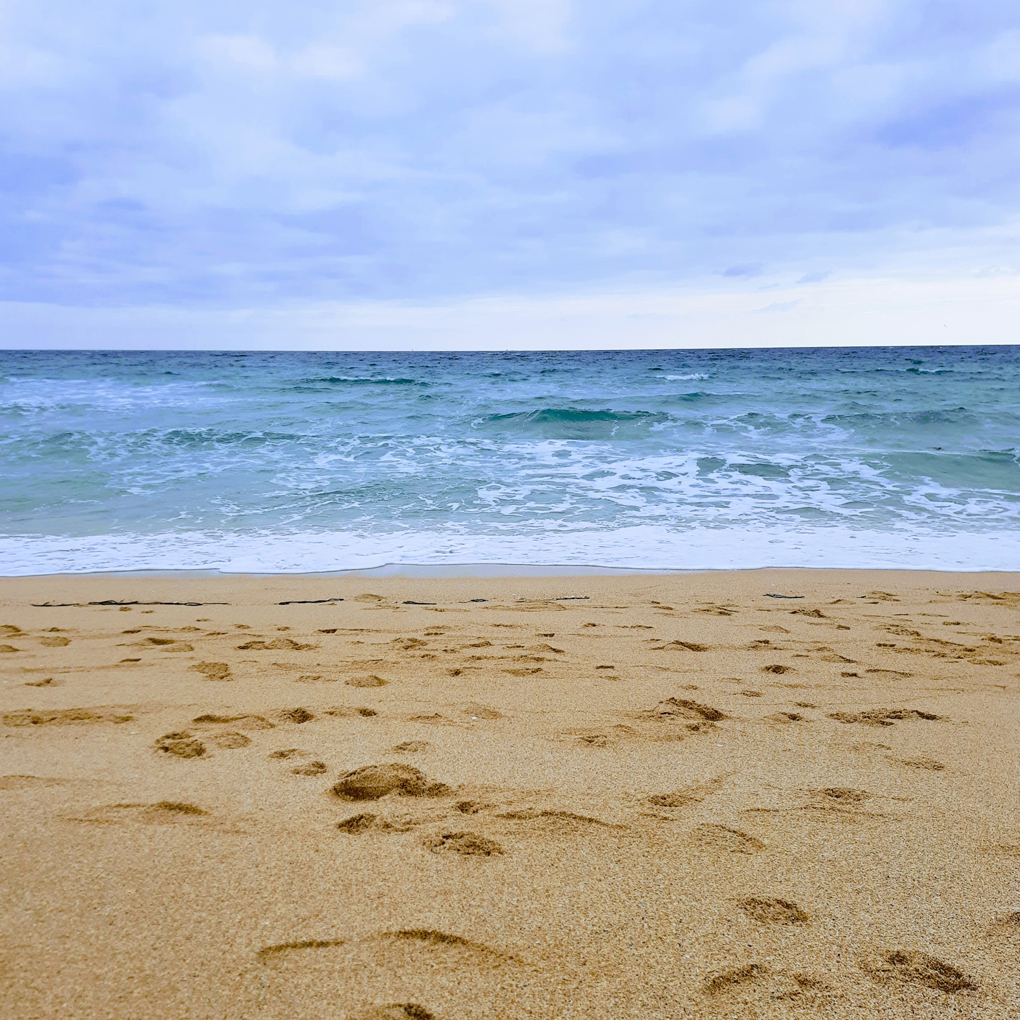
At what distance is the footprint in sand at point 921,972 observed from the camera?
147 cm

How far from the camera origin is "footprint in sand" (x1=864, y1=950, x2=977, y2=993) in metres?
1.47

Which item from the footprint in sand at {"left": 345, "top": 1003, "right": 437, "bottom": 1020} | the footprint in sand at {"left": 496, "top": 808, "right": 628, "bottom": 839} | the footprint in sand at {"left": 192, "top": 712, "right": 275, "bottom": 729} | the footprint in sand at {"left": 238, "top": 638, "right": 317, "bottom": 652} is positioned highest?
the footprint in sand at {"left": 496, "top": 808, "right": 628, "bottom": 839}

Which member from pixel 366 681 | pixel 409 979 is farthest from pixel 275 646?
pixel 409 979

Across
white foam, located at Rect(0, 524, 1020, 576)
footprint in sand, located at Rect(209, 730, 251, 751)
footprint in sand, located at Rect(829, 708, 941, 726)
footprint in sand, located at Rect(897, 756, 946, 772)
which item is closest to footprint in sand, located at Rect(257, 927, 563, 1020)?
footprint in sand, located at Rect(209, 730, 251, 751)

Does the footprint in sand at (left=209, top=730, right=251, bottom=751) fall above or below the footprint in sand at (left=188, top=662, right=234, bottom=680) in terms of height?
above

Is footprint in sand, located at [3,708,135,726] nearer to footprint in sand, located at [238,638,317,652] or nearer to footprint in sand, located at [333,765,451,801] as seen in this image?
footprint in sand, located at [238,638,317,652]

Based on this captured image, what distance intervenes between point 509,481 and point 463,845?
7.89 m

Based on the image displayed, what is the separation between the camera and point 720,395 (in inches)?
794

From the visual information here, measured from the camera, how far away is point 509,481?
970 cm

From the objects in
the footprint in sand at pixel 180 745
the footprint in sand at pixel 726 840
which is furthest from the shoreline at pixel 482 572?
the footprint in sand at pixel 726 840

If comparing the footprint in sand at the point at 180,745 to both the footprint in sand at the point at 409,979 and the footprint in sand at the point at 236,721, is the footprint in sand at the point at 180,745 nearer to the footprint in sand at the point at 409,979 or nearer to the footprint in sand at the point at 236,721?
the footprint in sand at the point at 236,721

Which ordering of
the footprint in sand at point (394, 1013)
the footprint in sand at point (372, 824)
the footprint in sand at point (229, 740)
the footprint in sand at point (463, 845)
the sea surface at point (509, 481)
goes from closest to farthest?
the footprint in sand at point (394, 1013) < the footprint in sand at point (463, 845) < the footprint in sand at point (372, 824) < the footprint in sand at point (229, 740) < the sea surface at point (509, 481)

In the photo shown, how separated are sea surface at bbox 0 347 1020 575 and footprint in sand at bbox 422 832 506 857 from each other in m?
4.21

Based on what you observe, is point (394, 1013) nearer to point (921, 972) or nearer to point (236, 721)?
point (921, 972)
